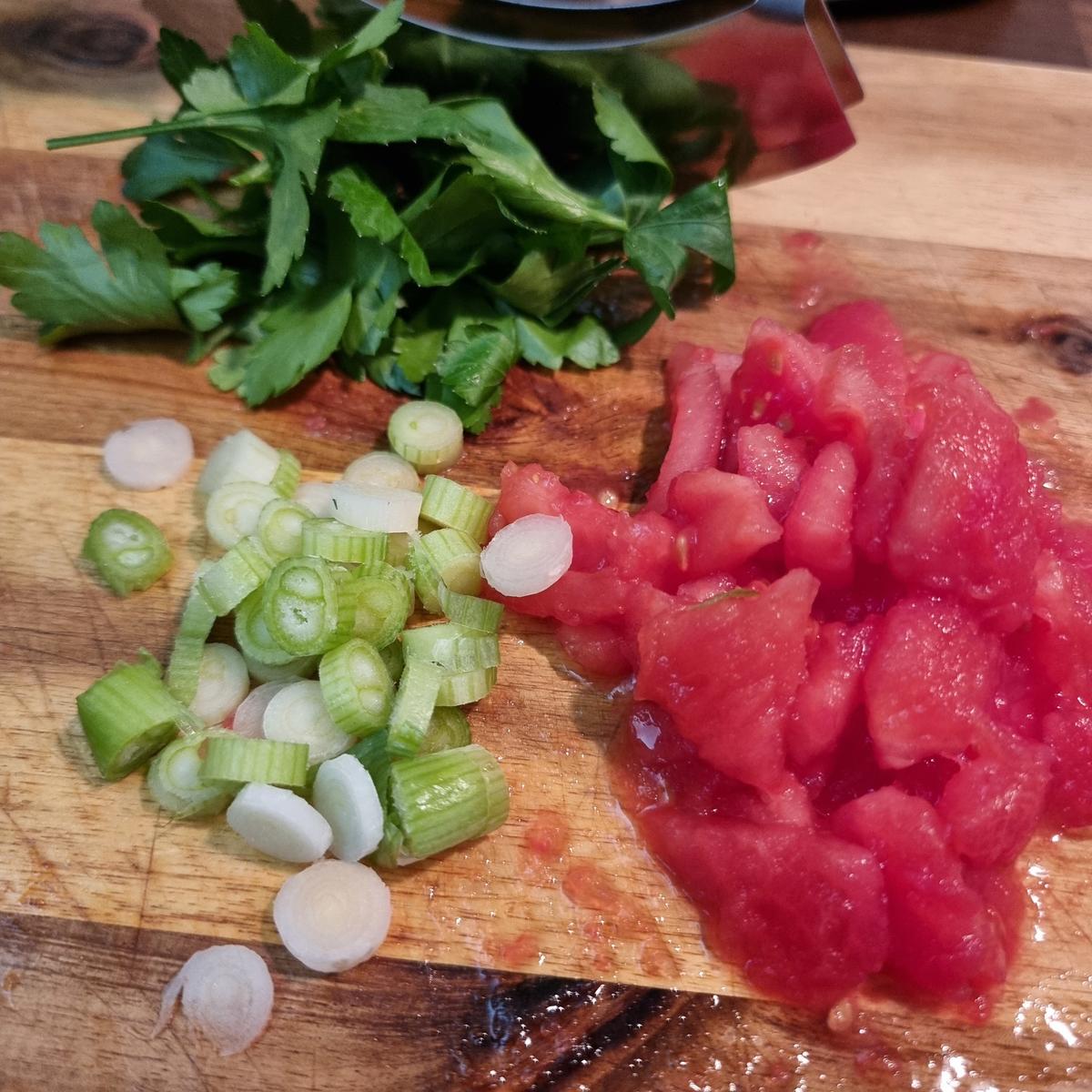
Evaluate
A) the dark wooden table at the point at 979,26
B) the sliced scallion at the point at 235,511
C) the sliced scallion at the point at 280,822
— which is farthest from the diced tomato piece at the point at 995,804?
the dark wooden table at the point at 979,26

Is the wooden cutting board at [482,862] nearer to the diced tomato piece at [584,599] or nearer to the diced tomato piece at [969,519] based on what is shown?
the diced tomato piece at [584,599]

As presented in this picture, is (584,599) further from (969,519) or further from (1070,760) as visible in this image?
(1070,760)

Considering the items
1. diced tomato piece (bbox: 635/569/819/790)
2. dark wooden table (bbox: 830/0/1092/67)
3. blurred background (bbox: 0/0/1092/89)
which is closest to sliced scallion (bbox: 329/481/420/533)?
diced tomato piece (bbox: 635/569/819/790)

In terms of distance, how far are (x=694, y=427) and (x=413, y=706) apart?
3.05 ft

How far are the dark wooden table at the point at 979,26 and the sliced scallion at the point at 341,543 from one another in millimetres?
2542

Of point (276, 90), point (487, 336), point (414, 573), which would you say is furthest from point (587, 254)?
point (414, 573)

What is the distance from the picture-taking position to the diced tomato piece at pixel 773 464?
2166mm

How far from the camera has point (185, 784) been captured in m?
1.95

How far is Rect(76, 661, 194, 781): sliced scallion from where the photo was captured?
1953 millimetres

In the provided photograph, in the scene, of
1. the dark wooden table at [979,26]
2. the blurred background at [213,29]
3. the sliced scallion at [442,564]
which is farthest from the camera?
the dark wooden table at [979,26]

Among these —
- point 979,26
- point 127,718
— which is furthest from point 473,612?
point 979,26

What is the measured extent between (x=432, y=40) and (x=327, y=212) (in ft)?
1.76

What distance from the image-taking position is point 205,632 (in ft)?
6.98

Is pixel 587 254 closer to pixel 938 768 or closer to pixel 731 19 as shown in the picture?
pixel 731 19
